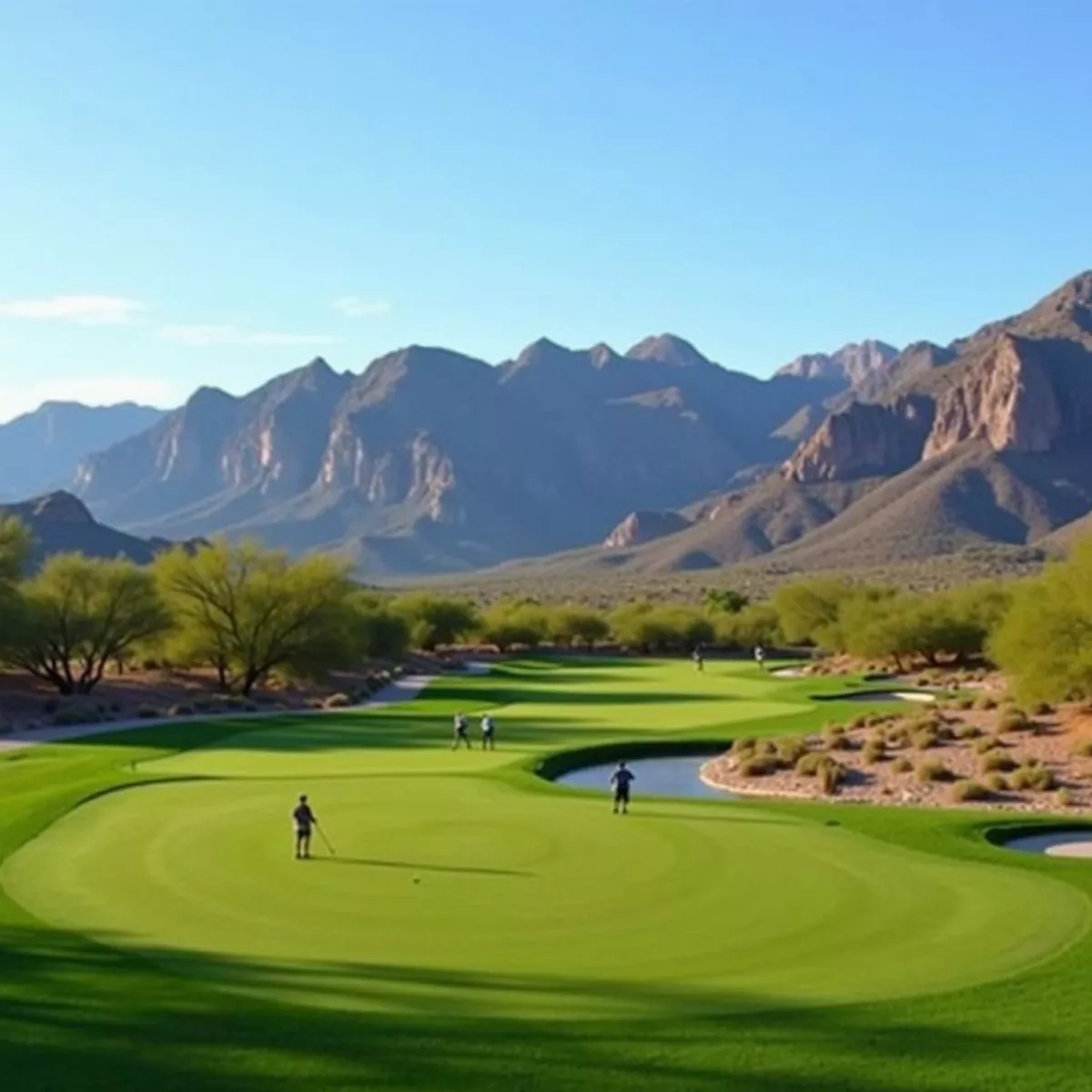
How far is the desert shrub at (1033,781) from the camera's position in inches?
1451

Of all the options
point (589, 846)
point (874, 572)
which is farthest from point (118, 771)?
point (874, 572)

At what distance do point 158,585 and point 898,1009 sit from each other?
2360 inches

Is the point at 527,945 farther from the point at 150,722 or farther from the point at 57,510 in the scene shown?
the point at 57,510

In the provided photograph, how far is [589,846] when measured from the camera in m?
25.8

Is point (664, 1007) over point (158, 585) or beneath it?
beneath

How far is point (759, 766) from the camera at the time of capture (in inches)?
1588

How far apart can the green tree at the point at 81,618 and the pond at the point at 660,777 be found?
97.4ft

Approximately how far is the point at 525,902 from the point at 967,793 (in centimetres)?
1824

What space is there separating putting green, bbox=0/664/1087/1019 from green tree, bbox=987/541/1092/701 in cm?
2250

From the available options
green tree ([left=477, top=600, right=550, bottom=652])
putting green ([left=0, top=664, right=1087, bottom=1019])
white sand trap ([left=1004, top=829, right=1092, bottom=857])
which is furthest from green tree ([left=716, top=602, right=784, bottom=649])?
white sand trap ([left=1004, top=829, right=1092, bottom=857])

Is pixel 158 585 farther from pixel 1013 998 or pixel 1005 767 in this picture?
pixel 1013 998

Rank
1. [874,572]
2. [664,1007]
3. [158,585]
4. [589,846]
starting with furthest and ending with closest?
[874,572], [158,585], [589,846], [664,1007]

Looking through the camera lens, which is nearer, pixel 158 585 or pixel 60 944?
pixel 60 944

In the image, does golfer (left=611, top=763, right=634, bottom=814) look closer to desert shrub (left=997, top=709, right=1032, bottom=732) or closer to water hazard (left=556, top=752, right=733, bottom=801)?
water hazard (left=556, top=752, right=733, bottom=801)
